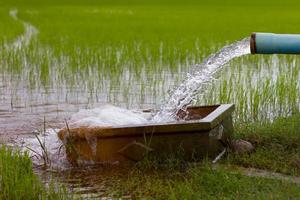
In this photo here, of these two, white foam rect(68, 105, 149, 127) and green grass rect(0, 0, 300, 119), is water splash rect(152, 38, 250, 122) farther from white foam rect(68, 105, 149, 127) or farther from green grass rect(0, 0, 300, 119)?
green grass rect(0, 0, 300, 119)

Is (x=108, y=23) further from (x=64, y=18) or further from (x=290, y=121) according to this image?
(x=290, y=121)

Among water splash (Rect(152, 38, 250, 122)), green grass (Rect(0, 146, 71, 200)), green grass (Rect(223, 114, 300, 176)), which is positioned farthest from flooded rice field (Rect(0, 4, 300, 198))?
green grass (Rect(223, 114, 300, 176))

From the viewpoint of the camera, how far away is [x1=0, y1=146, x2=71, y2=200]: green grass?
14.4ft

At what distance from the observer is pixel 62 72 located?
392 inches

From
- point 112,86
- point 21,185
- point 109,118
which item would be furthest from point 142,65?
point 21,185

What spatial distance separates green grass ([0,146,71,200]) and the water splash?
1.73 m

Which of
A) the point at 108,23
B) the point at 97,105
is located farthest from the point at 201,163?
the point at 108,23

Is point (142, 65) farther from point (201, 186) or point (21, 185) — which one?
point (21, 185)

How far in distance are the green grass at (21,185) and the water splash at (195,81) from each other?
5.68 feet

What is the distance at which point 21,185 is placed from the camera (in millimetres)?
4453

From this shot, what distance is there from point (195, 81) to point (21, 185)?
8.50 feet

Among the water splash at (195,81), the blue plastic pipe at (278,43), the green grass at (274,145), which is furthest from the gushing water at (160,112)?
the blue plastic pipe at (278,43)

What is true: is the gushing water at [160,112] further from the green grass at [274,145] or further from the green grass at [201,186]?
the green grass at [201,186]

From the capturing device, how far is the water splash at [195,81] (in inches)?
244
